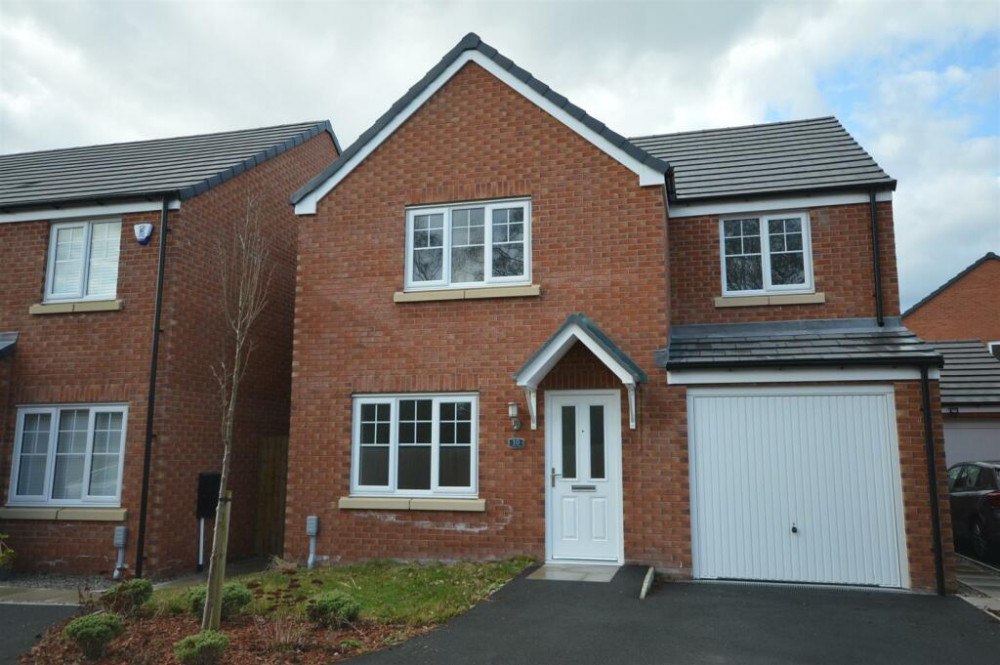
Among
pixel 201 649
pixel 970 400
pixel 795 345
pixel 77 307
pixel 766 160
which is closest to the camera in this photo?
pixel 201 649

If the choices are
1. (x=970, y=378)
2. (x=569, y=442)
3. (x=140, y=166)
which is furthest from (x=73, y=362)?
(x=970, y=378)

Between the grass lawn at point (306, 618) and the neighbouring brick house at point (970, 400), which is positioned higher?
the neighbouring brick house at point (970, 400)

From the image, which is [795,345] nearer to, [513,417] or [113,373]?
[513,417]

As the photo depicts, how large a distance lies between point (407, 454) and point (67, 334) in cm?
623

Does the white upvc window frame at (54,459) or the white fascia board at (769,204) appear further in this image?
the white upvc window frame at (54,459)

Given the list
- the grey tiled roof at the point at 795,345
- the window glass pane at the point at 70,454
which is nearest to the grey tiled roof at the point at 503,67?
the grey tiled roof at the point at 795,345

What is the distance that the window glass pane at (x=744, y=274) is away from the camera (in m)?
11.8

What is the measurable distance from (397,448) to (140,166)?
7777mm

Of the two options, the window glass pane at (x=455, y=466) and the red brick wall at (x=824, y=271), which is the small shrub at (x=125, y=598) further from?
the red brick wall at (x=824, y=271)

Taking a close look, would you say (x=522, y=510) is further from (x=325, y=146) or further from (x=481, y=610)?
(x=325, y=146)

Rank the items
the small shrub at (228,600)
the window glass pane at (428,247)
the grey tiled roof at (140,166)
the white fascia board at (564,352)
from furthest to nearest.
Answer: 1. the grey tiled roof at (140,166)
2. the window glass pane at (428,247)
3. the white fascia board at (564,352)
4. the small shrub at (228,600)

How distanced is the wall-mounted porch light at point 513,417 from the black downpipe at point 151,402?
18.6 ft

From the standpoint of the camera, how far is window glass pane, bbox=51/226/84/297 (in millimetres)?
12773

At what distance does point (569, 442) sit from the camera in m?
10.6
